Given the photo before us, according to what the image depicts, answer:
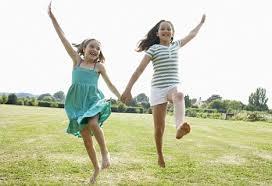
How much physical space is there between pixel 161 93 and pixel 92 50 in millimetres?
1239

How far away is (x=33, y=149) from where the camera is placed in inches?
464

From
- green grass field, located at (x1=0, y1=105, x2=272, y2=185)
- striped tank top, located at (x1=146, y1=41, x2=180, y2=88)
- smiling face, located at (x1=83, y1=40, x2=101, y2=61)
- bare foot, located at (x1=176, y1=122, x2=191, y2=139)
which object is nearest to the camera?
bare foot, located at (x1=176, y1=122, x2=191, y2=139)

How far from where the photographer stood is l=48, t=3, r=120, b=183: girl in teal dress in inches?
257

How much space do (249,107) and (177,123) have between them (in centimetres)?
9186

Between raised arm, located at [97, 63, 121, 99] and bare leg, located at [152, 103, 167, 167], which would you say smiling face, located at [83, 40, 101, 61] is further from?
bare leg, located at [152, 103, 167, 167]

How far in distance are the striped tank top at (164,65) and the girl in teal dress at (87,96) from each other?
666mm

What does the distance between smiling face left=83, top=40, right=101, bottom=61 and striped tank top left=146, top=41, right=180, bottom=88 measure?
30.3 inches

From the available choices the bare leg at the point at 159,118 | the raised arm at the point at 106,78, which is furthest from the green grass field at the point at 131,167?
the raised arm at the point at 106,78

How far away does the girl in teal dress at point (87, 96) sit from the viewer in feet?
21.4

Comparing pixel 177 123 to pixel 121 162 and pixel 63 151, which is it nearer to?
pixel 121 162

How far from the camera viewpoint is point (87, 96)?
22.1ft

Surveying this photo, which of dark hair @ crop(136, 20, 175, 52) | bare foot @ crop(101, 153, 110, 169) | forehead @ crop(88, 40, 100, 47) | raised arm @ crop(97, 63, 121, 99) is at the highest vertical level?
dark hair @ crop(136, 20, 175, 52)

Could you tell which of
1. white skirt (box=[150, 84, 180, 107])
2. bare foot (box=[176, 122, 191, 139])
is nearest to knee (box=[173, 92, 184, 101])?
Result: white skirt (box=[150, 84, 180, 107])

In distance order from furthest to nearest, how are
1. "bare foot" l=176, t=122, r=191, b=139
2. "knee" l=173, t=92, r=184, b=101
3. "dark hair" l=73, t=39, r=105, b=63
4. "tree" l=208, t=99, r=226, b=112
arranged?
"tree" l=208, t=99, r=226, b=112
"dark hair" l=73, t=39, r=105, b=63
"knee" l=173, t=92, r=184, b=101
"bare foot" l=176, t=122, r=191, b=139
